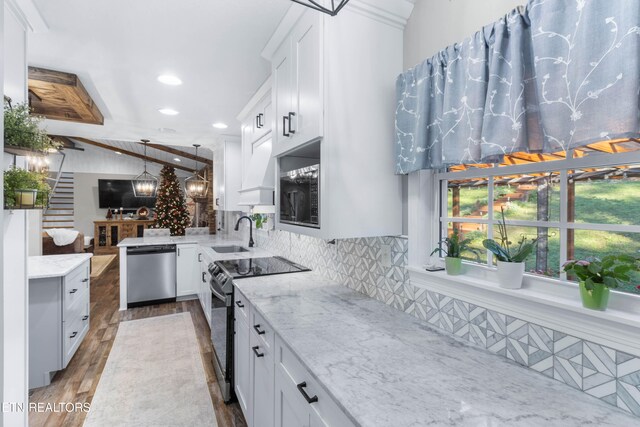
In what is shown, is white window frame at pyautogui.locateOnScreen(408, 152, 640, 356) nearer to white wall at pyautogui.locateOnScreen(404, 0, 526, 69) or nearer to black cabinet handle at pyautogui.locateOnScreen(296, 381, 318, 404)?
white wall at pyautogui.locateOnScreen(404, 0, 526, 69)

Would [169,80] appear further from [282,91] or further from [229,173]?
[229,173]

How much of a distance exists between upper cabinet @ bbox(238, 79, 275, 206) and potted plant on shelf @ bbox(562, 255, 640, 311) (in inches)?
74.6

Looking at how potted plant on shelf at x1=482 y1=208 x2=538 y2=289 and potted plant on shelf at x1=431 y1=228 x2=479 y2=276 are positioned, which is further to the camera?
potted plant on shelf at x1=431 y1=228 x2=479 y2=276

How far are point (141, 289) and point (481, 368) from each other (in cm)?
446

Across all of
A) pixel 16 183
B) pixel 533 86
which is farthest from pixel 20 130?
pixel 533 86

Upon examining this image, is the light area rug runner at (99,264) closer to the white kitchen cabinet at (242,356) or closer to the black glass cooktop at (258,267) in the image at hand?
the black glass cooktop at (258,267)

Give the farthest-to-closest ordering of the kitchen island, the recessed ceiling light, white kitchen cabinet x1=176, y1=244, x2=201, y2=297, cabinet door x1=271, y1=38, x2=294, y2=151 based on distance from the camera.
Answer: white kitchen cabinet x1=176, y1=244, x2=201, y2=297 < the kitchen island < the recessed ceiling light < cabinet door x1=271, y1=38, x2=294, y2=151

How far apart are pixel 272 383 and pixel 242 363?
614 mm

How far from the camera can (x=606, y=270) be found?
0.90 meters

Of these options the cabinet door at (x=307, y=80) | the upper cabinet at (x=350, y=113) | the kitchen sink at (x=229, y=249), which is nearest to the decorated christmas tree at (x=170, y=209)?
the kitchen sink at (x=229, y=249)

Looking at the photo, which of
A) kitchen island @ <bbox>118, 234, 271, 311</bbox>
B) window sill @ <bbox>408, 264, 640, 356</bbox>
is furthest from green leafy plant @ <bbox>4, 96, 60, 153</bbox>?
kitchen island @ <bbox>118, 234, 271, 311</bbox>

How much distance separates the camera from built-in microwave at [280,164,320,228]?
5.20ft

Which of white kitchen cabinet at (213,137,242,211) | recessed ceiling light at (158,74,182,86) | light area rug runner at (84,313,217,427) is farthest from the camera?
white kitchen cabinet at (213,137,242,211)

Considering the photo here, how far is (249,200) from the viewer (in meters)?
2.76
